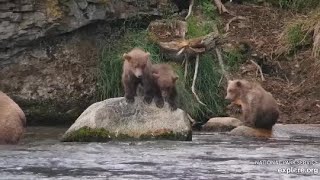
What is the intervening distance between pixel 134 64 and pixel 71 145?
1.72 metres

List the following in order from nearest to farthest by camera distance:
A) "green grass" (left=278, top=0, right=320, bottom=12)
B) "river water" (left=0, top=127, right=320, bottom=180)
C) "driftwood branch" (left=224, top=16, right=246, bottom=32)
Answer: "river water" (left=0, top=127, right=320, bottom=180) → "driftwood branch" (left=224, top=16, right=246, bottom=32) → "green grass" (left=278, top=0, right=320, bottom=12)

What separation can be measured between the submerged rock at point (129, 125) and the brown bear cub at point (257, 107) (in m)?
1.36

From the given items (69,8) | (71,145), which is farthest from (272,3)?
(71,145)

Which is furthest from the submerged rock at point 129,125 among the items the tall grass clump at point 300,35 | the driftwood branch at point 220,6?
the driftwood branch at point 220,6

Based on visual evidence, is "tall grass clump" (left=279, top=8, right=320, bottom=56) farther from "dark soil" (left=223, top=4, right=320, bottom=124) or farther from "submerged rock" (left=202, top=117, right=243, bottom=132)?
"submerged rock" (left=202, top=117, right=243, bottom=132)

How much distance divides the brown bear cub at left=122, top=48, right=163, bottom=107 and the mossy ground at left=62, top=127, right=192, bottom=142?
0.48 meters

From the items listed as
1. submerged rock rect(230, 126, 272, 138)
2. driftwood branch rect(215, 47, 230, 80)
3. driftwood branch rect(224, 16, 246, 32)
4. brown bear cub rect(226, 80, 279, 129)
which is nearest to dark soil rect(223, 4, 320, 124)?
driftwood branch rect(224, 16, 246, 32)

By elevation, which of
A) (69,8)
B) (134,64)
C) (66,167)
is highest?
(69,8)

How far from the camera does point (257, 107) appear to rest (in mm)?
12297

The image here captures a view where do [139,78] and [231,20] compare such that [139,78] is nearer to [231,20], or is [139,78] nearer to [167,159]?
[167,159]

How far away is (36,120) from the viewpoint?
14117 millimetres

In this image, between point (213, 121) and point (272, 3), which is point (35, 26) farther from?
point (272, 3)

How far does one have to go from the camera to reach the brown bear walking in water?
10.8m

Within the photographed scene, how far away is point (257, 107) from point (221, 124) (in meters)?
0.90
